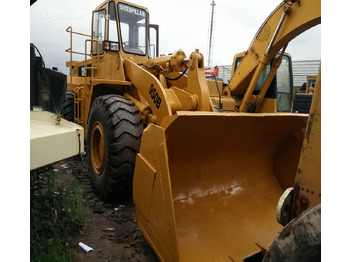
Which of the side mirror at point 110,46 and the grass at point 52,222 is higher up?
the side mirror at point 110,46

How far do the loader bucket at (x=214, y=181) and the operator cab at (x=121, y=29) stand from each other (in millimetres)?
2801

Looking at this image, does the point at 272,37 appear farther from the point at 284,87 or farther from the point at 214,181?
the point at 214,181

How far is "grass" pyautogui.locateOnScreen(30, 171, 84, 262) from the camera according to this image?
249 cm

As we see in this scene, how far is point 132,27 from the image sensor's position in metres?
5.21

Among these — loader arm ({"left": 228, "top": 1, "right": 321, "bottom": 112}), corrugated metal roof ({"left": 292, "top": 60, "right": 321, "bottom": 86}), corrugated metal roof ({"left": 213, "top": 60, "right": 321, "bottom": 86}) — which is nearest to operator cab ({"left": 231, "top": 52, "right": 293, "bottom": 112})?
loader arm ({"left": 228, "top": 1, "right": 321, "bottom": 112})

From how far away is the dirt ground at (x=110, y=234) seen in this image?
2.72 m

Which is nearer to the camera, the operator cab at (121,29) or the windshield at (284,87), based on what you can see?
the operator cab at (121,29)

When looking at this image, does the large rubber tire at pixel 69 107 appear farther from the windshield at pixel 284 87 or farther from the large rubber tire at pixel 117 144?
the windshield at pixel 284 87

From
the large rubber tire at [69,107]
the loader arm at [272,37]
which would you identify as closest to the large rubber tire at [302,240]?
the loader arm at [272,37]

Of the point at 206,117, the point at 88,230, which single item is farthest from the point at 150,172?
the point at 88,230

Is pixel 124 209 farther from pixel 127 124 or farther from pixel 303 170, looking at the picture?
pixel 303 170

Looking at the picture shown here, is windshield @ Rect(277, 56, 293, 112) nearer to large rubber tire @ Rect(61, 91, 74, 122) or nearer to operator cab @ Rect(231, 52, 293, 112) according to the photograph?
operator cab @ Rect(231, 52, 293, 112)

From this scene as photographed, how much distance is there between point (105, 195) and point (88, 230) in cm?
66

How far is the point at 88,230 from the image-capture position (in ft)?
10.5
